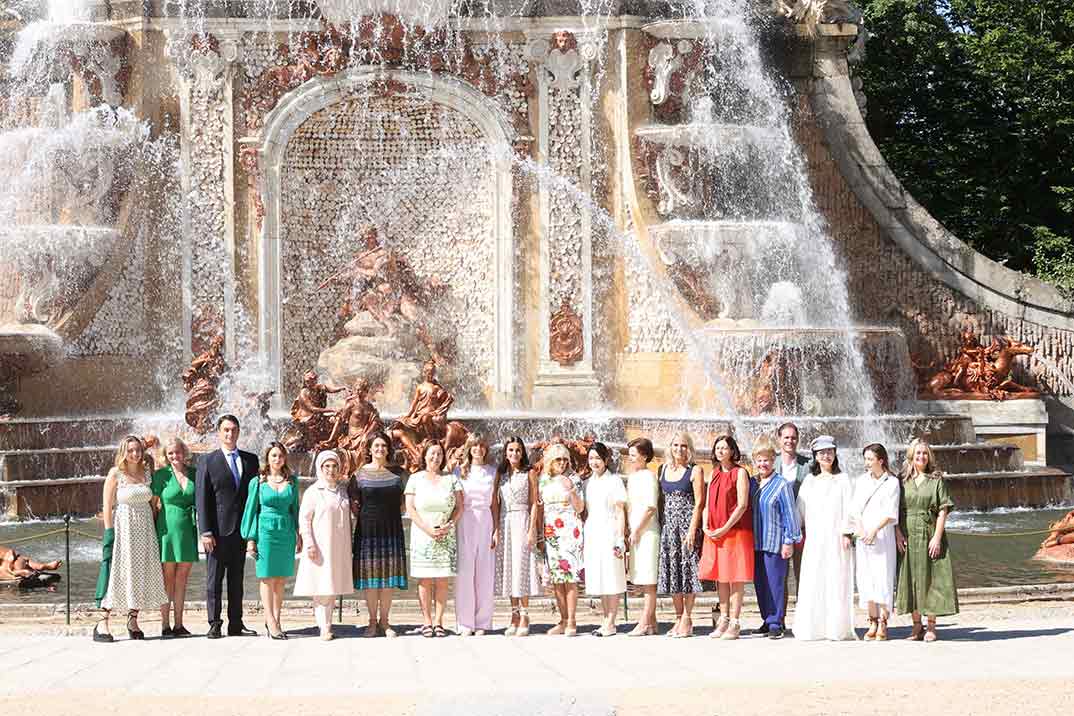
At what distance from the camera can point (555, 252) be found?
27484mm

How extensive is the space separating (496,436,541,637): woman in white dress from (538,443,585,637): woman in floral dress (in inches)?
4.1

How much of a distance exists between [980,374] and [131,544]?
1668 cm

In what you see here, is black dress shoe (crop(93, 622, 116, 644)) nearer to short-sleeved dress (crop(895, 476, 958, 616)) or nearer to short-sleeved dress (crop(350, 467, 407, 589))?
short-sleeved dress (crop(350, 467, 407, 589))

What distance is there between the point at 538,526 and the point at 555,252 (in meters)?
13.8

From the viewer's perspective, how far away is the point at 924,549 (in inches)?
531

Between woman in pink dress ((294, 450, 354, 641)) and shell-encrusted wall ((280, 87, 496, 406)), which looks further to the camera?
shell-encrusted wall ((280, 87, 496, 406))

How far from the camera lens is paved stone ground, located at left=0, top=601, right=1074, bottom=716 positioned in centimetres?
1056

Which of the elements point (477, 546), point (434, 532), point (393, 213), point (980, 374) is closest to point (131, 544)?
point (434, 532)

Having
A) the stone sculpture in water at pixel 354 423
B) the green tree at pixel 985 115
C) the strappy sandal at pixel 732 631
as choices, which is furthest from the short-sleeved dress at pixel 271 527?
the green tree at pixel 985 115

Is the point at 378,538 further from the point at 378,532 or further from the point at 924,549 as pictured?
the point at 924,549

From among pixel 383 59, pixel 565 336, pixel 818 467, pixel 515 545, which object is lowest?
pixel 515 545

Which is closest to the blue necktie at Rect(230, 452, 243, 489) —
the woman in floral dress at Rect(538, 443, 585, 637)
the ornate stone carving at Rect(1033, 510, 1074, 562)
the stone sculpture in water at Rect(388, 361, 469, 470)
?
the woman in floral dress at Rect(538, 443, 585, 637)

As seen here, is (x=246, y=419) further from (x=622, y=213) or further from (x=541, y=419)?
(x=622, y=213)

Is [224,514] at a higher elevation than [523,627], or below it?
higher
